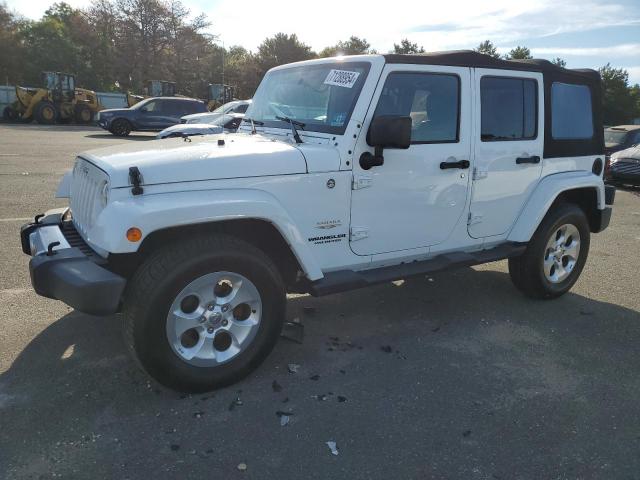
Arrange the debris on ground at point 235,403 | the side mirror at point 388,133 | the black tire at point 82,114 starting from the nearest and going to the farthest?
1. the debris on ground at point 235,403
2. the side mirror at point 388,133
3. the black tire at point 82,114

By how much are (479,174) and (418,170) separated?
650 millimetres

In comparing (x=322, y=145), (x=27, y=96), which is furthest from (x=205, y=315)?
(x=27, y=96)

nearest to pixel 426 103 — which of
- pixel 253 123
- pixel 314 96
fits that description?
pixel 314 96

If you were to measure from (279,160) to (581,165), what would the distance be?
3169 millimetres

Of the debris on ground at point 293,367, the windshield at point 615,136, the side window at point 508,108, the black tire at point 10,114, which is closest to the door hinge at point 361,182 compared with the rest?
the side window at point 508,108

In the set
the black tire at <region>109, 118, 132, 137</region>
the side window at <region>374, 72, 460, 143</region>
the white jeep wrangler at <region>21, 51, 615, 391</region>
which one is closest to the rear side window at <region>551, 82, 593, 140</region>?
the white jeep wrangler at <region>21, 51, 615, 391</region>

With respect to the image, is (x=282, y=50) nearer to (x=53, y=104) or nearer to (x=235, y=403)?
(x=53, y=104)

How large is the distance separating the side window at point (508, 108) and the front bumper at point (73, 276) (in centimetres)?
291

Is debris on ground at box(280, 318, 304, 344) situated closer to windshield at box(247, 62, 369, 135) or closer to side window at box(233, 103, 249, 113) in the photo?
windshield at box(247, 62, 369, 135)

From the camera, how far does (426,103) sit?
3.77m

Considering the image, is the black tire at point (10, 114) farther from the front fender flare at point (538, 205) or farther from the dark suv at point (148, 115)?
the front fender flare at point (538, 205)

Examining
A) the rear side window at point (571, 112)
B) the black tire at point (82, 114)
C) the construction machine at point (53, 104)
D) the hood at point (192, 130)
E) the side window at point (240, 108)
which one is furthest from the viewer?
the black tire at point (82, 114)

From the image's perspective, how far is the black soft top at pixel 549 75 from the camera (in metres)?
3.76

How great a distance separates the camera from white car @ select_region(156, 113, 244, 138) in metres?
12.4
